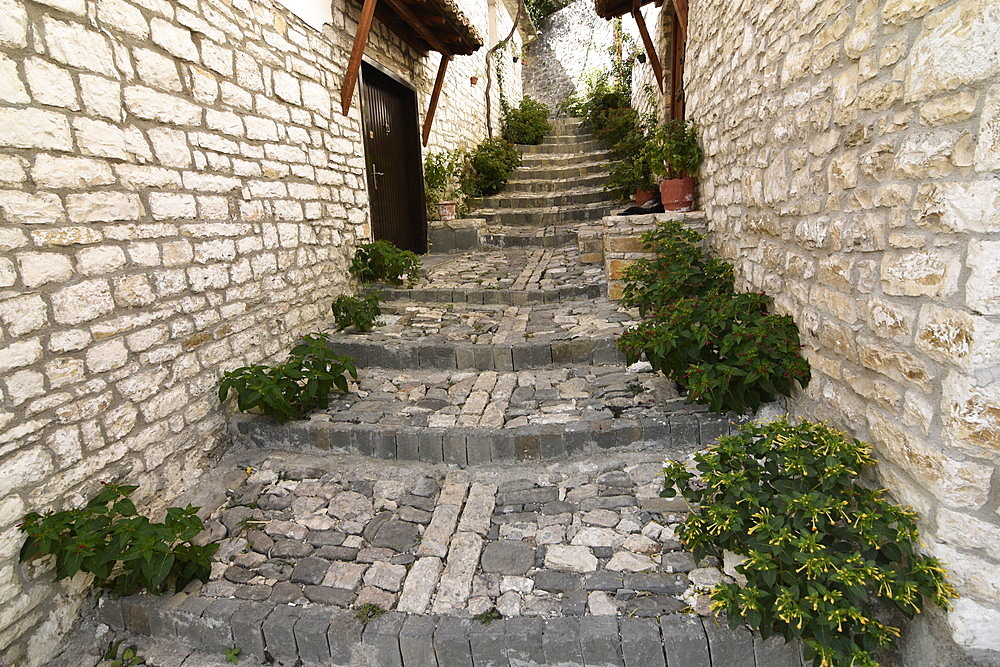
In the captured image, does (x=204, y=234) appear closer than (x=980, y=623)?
No

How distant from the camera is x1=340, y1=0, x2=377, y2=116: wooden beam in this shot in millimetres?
4715

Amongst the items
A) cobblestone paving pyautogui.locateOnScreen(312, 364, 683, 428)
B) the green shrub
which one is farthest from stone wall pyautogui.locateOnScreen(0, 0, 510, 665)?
the green shrub

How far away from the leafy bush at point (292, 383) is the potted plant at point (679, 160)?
3685 mm

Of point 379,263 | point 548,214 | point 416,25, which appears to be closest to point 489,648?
point 379,263

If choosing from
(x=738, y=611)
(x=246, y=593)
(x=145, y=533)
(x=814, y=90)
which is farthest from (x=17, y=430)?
(x=814, y=90)

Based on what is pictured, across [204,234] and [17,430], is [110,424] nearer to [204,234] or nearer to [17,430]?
[17,430]

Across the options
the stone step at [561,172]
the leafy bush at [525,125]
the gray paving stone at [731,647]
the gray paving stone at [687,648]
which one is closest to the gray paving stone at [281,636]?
the gray paving stone at [687,648]

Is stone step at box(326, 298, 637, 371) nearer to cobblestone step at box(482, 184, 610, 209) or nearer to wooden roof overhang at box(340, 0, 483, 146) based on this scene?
wooden roof overhang at box(340, 0, 483, 146)

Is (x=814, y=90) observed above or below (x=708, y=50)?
below

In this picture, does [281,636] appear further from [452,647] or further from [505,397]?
[505,397]

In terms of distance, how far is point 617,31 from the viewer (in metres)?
12.8

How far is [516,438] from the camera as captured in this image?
3.18 metres

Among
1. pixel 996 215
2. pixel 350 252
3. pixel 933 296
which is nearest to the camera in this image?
pixel 996 215

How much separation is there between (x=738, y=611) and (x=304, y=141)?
455 cm
